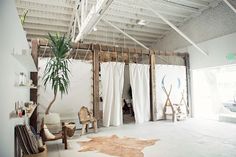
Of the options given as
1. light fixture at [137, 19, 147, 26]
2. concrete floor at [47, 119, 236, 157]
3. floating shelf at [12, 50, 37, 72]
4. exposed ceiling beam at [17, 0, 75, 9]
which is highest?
exposed ceiling beam at [17, 0, 75, 9]

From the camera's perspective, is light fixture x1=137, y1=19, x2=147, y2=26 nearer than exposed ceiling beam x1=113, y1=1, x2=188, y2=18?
No

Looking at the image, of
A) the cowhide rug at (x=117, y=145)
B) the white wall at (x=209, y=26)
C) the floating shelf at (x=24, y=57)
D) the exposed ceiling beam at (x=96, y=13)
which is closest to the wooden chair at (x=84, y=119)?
the cowhide rug at (x=117, y=145)

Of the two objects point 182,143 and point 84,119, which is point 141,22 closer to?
point 84,119

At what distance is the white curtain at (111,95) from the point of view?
634 cm

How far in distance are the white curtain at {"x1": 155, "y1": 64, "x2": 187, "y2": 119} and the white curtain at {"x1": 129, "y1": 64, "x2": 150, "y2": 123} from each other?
1.62 ft

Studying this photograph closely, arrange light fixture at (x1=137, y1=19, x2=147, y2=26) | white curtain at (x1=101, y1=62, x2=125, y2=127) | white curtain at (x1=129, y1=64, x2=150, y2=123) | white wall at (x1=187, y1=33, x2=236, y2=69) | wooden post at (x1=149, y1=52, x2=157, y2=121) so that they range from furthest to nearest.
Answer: light fixture at (x1=137, y1=19, x2=147, y2=26), wooden post at (x1=149, y1=52, x2=157, y2=121), white curtain at (x1=129, y1=64, x2=150, y2=123), white wall at (x1=187, y1=33, x2=236, y2=69), white curtain at (x1=101, y1=62, x2=125, y2=127)

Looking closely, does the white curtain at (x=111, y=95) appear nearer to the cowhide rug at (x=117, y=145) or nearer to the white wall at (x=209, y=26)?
the cowhide rug at (x=117, y=145)

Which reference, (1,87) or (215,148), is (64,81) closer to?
(1,87)

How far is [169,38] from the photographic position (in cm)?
911

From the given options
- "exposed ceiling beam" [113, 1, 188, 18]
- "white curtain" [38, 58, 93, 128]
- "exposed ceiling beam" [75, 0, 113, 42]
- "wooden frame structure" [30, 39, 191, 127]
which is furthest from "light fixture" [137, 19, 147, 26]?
"white curtain" [38, 58, 93, 128]

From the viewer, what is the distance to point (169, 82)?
770cm

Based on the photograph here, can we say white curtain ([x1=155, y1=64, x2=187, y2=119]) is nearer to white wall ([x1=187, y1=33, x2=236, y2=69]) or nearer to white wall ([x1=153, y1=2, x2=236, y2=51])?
white wall ([x1=187, y1=33, x2=236, y2=69])

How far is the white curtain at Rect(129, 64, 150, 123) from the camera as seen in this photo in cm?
688

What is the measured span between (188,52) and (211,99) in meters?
2.17
